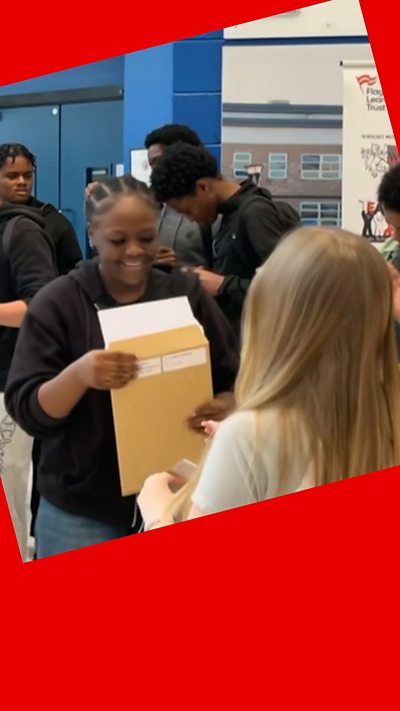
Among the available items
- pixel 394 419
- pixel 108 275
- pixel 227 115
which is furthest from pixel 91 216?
pixel 227 115

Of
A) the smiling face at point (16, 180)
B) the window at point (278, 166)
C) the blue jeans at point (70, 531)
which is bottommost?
the blue jeans at point (70, 531)

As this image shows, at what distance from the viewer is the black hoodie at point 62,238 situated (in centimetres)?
118

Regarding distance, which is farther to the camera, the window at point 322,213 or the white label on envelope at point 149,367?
the window at point 322,213

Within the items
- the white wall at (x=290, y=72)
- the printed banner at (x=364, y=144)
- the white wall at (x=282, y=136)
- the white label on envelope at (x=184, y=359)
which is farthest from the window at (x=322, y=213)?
the white label on envelope at (x=184, y=359)

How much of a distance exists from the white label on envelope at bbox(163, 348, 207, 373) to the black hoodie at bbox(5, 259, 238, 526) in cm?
2

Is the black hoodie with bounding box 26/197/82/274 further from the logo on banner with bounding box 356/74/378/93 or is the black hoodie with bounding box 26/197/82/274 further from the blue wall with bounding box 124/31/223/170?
the logo on banner with bounding box 356/74/378/93

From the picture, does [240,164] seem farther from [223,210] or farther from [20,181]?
[20,181]

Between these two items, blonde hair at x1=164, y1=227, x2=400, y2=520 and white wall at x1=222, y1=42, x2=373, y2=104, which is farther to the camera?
white wall at x1=222, y1=42, x2=373, y2=104

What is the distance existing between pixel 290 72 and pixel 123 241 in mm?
769

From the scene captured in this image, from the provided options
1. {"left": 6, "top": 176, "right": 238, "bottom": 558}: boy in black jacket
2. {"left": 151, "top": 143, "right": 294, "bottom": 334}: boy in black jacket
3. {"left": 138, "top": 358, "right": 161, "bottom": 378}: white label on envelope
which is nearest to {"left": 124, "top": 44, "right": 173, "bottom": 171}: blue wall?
{"left": 151, "top": 143, "right": 294, "bottom": 334}: boy in black jacket

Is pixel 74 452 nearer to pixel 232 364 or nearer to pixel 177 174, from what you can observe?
pixel 232 364

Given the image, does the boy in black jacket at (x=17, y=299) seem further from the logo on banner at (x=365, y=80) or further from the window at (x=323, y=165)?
the logo on banner at (x=365, y=80)

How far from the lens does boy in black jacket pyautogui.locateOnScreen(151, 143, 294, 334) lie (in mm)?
1191

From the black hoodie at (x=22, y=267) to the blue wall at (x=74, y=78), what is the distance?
0.23 metres
